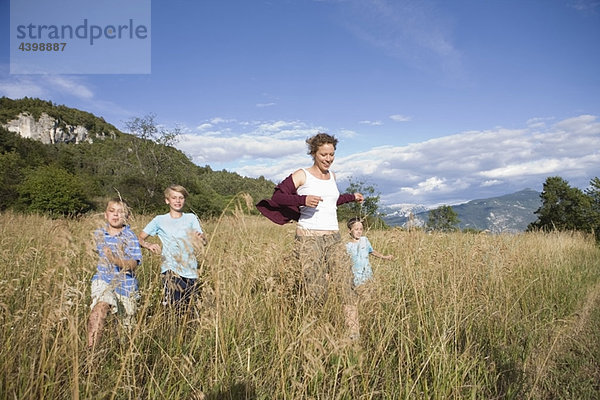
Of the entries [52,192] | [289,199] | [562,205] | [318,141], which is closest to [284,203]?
[289,199]

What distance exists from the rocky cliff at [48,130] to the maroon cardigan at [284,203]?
121035 mm

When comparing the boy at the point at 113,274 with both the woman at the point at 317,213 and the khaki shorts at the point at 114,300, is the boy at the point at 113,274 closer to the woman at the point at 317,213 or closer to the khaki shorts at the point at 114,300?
the khaki shorts at the point at 114,300

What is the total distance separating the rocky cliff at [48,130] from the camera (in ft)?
357

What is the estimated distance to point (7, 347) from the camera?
1.86 metres

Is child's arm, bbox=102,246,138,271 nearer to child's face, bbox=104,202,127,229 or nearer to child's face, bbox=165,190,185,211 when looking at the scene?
child's face, bbox=104,202,127,229

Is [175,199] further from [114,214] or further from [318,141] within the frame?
[318,141]

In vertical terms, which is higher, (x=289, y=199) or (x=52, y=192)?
(x=52, y=192)

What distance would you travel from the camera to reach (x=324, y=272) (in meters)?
2.88

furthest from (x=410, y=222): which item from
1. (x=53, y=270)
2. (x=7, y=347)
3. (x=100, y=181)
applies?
(x=100, y=181)

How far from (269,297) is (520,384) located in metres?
1.94

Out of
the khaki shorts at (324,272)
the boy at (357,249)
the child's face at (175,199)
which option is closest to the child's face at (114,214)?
the child's face at (175,199)

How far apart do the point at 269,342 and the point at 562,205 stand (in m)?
25.0

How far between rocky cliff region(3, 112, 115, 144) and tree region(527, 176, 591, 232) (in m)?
115

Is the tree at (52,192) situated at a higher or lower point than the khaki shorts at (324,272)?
higher
